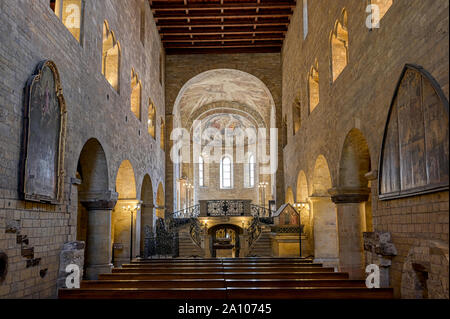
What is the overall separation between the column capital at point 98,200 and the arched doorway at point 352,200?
6003 millimetres

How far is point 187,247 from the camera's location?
2136 cm

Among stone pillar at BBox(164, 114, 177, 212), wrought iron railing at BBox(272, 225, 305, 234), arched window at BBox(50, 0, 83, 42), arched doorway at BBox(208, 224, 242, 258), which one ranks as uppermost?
arched window at BBox(50, 0, 83, 42)

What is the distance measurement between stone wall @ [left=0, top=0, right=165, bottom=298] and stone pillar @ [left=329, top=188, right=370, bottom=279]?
6335mm

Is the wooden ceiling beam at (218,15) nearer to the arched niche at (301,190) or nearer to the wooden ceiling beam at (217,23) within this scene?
the wooden ceiling beam at (217,23)

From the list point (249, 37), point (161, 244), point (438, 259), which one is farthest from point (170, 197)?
point (438, 259)

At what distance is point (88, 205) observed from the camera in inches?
481

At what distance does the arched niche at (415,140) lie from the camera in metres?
6.05

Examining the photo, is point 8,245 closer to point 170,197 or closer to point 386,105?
point 386,105

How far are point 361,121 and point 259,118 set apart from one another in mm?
21776

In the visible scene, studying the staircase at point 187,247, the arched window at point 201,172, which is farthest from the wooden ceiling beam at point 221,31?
the arched window at point 201,172

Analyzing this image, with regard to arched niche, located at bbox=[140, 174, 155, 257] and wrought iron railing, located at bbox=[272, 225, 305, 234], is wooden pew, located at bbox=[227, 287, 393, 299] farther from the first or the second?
arched niche, located at bbox=[140, 174, 155, 257]

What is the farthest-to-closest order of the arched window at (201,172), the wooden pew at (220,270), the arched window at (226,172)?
the arched window at (226,172) < the arched window at (201,172) < the wooden pew at (220,270)

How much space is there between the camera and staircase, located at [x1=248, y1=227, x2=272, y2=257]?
69.2ft
